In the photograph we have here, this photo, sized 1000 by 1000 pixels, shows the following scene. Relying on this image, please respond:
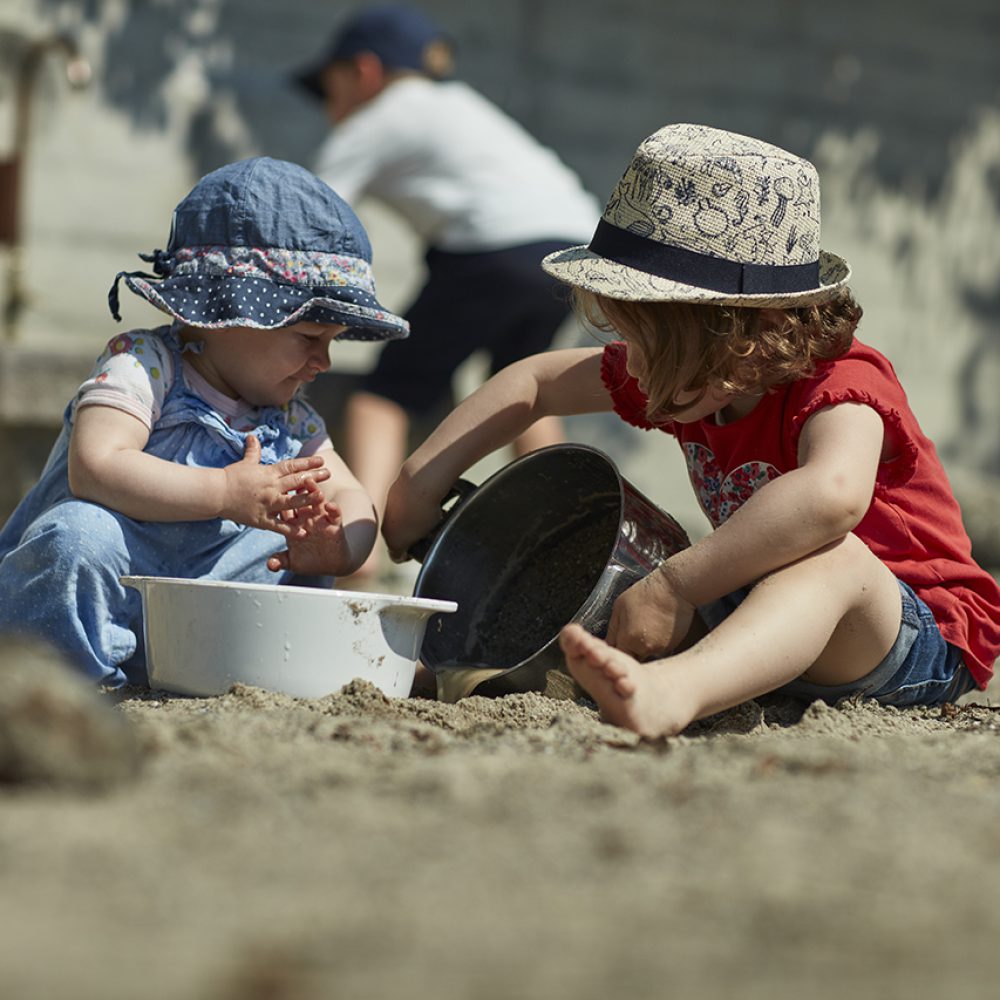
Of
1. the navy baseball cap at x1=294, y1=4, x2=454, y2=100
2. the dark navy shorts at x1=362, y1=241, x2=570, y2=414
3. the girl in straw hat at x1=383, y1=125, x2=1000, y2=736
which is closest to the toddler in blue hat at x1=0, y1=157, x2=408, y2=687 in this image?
the girl in straw hat at x1=383, y1=125, x2=1000, y2=736

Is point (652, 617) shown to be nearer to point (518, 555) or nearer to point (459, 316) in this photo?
point (518, 555)

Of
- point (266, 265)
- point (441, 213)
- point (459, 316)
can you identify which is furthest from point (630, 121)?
point (266, 265)

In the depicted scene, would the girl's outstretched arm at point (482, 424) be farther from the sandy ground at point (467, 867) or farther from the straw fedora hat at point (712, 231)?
the sandy ground at point (467, 867)

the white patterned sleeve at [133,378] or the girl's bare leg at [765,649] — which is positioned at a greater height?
the white patterned sleeve at [133,378]

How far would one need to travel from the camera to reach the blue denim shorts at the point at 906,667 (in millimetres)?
2459

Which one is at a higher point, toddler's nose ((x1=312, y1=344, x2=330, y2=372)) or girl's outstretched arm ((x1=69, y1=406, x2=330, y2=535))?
toddler's nose ((x1=312, y1=344, x2=330, y2=372))

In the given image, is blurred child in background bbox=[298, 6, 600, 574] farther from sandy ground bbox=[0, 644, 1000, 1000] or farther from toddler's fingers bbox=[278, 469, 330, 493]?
sandy ground bbox=[0, 644, 1000, 1000]

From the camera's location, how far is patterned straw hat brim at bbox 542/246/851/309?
237 cm

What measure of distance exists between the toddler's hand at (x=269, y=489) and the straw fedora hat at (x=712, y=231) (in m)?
0.53

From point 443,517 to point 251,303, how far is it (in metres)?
0.52

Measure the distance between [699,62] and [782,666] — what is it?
16.3 feet

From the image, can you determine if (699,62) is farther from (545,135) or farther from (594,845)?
(594,845)

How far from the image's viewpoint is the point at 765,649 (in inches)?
86.7

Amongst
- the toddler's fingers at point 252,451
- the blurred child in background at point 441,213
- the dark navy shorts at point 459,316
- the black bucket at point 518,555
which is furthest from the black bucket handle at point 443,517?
the dark navy shorts at point 459,316
